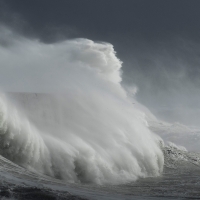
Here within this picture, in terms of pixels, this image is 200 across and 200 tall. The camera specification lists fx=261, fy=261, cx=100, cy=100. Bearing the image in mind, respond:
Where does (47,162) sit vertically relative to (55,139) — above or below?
below

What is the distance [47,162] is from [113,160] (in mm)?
7090

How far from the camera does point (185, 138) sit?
72188mm

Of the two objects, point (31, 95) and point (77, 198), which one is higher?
point (31, 95)

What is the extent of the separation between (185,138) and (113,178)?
57.7m

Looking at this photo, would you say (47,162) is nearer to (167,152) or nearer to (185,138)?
(167,152)

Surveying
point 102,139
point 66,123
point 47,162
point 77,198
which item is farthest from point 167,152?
point 77,198

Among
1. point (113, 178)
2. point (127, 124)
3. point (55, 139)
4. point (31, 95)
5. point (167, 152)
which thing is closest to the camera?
point (113, 178)

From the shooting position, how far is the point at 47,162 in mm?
17641

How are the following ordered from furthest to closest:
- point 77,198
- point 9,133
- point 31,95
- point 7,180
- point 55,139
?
point 31,95 < point 55,139 < point 9,133 < point 7,180 < point 77,198

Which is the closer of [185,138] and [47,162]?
[47,162]

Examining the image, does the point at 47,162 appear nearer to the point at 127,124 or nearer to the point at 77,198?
the point at 77,198

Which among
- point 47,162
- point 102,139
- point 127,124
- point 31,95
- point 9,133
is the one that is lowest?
point 47,162

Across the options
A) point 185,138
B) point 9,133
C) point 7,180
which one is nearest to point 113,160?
point 9,133

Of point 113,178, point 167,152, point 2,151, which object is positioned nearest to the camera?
point 2,151
